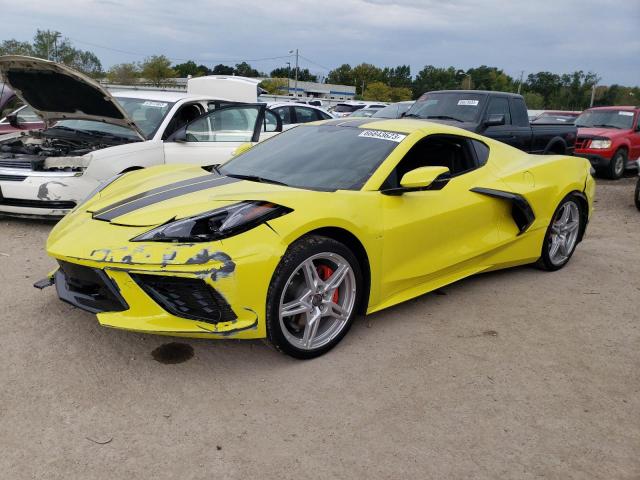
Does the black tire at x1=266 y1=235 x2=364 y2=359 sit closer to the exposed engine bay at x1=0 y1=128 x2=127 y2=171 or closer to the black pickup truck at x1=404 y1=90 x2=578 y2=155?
the exposed engine bay at x1=0 y1=128 x2=127 y2=171

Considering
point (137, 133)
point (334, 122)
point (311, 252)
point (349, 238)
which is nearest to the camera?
point (311, 252)

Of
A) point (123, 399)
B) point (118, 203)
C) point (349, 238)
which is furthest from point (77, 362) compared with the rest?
point (349, 238)

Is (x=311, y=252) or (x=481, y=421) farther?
(x=311, y=252)

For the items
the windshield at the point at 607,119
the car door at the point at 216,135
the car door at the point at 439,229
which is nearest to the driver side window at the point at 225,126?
the car door at the point at 216,135

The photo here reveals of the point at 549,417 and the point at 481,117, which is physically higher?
the point at 481,117

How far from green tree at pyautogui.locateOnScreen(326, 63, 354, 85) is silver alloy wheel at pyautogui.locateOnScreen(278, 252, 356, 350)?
116933mm

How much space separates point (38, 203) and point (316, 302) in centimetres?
392

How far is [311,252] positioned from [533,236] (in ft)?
7.89

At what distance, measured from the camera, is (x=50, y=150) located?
20.2 feet

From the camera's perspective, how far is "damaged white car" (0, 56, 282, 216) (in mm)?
5656

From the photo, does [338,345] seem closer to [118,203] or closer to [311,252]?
[311,252]

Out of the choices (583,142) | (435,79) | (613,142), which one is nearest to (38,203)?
(583,142)

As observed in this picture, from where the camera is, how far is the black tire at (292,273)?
2.88 meters

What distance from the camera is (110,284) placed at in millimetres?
2811
